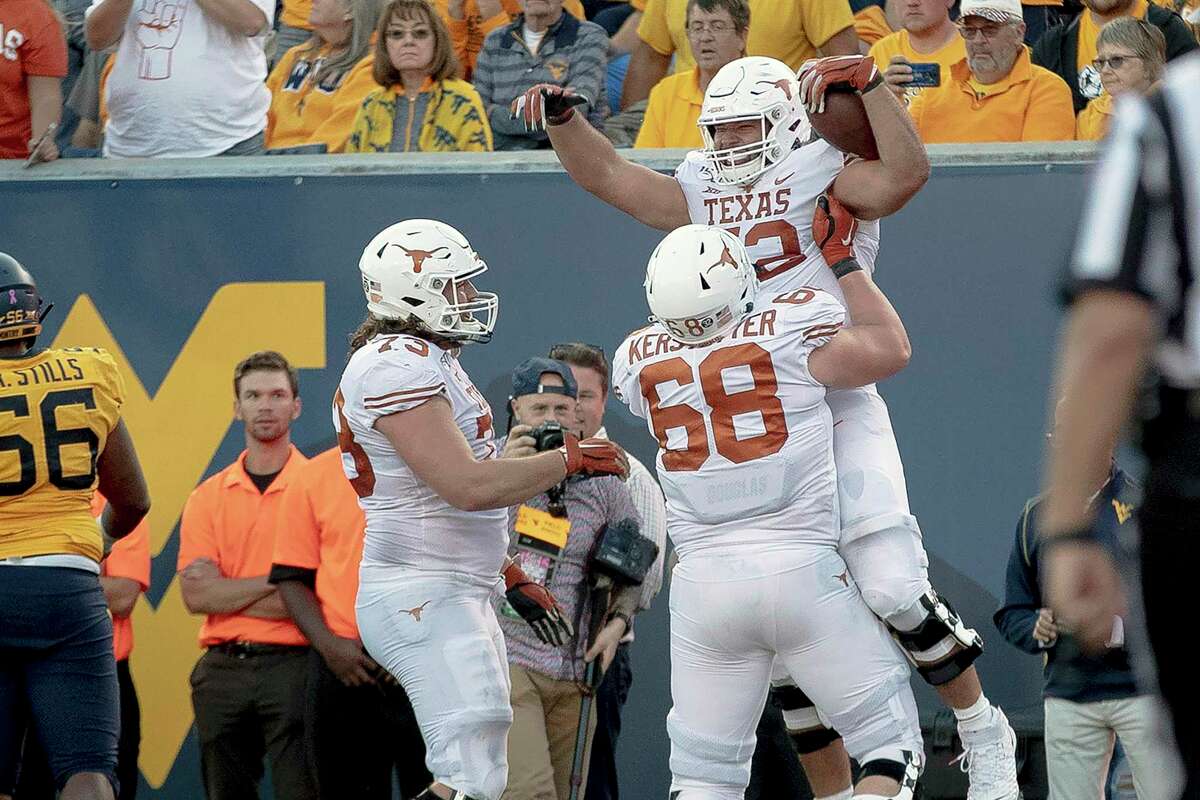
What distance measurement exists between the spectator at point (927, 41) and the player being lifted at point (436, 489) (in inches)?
114

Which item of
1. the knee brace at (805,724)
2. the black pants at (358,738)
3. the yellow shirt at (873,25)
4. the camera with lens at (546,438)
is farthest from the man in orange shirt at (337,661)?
the yellow shirt at (873,25)

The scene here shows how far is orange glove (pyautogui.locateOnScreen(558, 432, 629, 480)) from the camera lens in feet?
18.9

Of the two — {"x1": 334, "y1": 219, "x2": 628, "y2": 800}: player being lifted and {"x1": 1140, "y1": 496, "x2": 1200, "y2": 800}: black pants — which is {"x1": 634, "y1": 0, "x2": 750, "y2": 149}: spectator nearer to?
{"x1": 334, "y1": 219, "x2": 628, "y2": 800}: player being lifted

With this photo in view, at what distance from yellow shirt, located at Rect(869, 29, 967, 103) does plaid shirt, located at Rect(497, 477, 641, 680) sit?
2.26 metres

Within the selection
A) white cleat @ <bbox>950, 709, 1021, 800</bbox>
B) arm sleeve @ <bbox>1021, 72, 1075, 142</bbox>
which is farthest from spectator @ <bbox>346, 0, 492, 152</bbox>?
white cleat @ <bbox>950, 709, 1021, 800</bbox>

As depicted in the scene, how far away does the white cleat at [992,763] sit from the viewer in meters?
5.64

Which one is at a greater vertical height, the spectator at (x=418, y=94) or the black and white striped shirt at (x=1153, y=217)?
the spectator at (x=418, y=94)

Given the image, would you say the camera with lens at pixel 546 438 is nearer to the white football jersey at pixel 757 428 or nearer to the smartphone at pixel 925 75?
the white football jersey at pixel 757 428

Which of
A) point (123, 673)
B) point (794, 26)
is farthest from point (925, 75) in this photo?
point (123, 673)

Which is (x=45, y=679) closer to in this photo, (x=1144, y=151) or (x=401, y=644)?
(x=401, y=644)

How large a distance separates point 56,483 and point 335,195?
2338mm

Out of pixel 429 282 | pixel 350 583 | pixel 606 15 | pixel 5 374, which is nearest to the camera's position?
pixel 429 282

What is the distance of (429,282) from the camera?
19.2 feet

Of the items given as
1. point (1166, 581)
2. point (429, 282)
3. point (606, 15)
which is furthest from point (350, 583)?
point (1166, 581)
